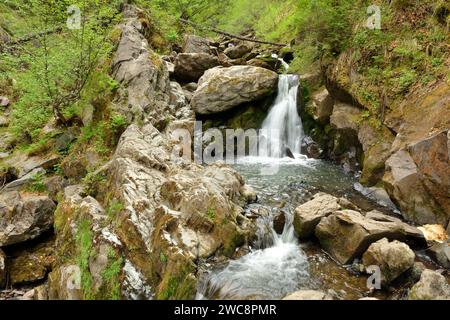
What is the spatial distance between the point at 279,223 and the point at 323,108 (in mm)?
6596

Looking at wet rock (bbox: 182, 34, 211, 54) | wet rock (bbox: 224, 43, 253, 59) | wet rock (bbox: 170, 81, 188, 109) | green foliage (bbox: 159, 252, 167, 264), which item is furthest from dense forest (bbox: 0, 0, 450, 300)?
wet rock (bbox: 224, 43, 253, 59)

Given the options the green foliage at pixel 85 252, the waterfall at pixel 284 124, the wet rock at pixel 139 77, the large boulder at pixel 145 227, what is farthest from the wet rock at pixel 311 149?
the green foliage at pixel 85 252

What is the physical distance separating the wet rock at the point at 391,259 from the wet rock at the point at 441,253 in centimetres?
94

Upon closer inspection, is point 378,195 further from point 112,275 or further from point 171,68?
point 171,68

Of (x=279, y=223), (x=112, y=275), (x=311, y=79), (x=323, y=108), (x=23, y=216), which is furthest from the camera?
(x=311, y=79)

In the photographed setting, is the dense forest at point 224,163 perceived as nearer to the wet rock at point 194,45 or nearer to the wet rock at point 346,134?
the wet rock at point 346,134

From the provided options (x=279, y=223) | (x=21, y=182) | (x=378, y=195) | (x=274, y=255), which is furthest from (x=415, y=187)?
(x=21, y=182)

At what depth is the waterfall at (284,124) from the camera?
12.6m

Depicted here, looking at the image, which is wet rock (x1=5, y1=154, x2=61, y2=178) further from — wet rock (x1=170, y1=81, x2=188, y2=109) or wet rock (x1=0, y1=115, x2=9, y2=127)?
wet rock (x1=170, y1=81, x2=188, y2=109)

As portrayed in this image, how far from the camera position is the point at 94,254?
5066 millimetres

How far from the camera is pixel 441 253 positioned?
5.52 meters

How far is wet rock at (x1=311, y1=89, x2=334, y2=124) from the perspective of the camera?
1169 centimetres

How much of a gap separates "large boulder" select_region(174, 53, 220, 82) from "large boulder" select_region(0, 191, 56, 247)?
8529 millimetres

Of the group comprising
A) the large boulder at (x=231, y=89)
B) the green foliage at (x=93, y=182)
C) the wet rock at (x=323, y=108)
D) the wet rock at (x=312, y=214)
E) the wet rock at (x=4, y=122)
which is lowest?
the wet rock at (x=312, y=214)
